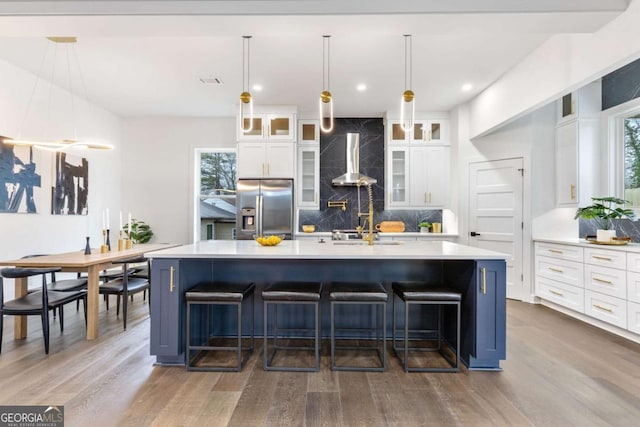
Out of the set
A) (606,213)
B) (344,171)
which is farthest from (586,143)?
(344,171)

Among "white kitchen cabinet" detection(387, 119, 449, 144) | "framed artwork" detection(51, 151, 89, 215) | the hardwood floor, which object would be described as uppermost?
"white kitchen cabinet" detection(387, 119, 449, 144)

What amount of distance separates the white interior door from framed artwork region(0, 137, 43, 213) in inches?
239

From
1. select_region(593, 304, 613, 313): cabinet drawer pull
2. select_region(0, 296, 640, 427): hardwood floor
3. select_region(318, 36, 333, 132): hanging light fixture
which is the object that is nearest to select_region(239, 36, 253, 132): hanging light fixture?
select_region(318, 36, 333, 132): hanging light fixture

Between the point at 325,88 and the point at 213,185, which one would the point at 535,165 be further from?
the point at 213,185

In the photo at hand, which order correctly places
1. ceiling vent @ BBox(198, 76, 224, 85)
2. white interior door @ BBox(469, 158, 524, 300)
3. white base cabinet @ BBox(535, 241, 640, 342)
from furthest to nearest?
1. white interior door @ BBox(469, 158, 524, 300)
2. ceiling vent @ BBox(198, 76, 224, 85)
3. white base cabinet @ BBox(535, 241, 640, 342)

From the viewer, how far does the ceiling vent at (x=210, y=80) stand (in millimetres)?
4191

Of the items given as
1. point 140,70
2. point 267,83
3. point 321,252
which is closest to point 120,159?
point 140,70

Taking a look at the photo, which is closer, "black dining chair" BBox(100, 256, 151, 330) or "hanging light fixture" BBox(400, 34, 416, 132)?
"hanging light fixture" BBox(400, 34, 416, 132)

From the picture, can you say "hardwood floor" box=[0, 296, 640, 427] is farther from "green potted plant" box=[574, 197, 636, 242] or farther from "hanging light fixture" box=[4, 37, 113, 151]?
"hanging light fixture" box=[4, 37, 113, 151]

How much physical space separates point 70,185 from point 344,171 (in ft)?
13.8

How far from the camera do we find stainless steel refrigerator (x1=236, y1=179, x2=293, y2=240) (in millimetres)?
5000

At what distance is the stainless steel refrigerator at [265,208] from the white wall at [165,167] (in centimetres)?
146

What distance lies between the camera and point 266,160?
17.0ft

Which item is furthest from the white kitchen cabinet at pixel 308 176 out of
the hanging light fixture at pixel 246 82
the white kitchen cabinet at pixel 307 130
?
the hanging light fixture at pixel 246 82
